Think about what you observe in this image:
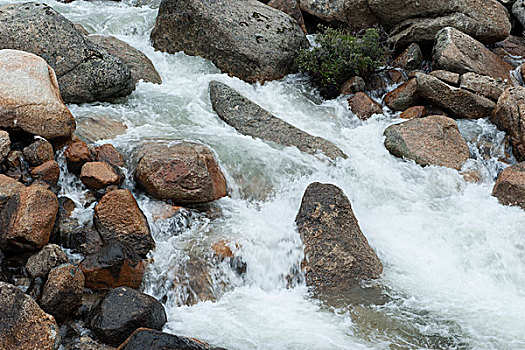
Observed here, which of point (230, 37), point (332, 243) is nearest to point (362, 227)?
point (332, 243)

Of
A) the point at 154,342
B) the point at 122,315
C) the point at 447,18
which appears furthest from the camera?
the point at 447,18

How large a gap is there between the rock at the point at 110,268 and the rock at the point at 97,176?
123 centimetres

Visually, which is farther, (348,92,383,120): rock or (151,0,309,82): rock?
(151,0,309,82): rock

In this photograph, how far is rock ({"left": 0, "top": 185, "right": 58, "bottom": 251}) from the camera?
4688 millimetres

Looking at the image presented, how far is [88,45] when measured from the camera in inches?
340

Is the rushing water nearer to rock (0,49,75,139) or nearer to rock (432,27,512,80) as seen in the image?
rock (0,49,75,139)

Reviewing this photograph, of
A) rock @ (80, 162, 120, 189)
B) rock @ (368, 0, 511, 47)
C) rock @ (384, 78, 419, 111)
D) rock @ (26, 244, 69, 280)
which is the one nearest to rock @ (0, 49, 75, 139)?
rock @ (80, 162, 120, 189)

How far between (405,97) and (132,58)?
20.6ft

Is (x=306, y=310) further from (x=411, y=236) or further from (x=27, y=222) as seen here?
(x=27, y=222)

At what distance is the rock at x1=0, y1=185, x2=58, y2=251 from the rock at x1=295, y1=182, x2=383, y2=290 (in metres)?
3.05

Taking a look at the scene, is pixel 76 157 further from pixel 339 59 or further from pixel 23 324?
pixel 339 59

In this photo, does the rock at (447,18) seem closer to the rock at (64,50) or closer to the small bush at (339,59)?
the small bush at (339,59)

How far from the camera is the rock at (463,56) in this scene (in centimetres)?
1041

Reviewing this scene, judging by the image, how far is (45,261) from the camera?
465 centimetres
